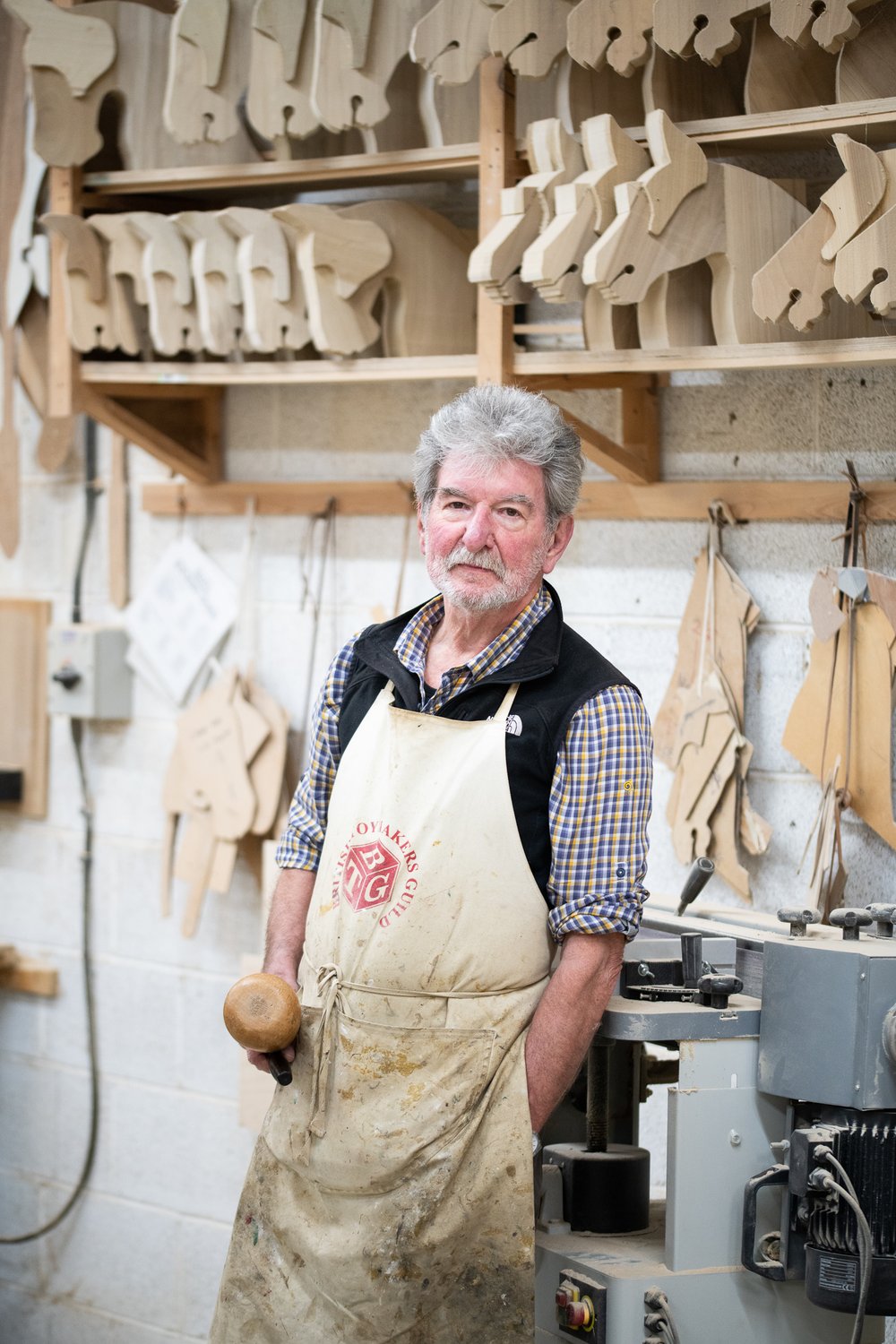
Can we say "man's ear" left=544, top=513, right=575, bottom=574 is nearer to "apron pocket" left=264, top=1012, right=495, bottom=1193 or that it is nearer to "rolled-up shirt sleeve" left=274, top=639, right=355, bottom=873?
"rolled-up shirt sleeve" left=274, top=639, right=355, bottom=873

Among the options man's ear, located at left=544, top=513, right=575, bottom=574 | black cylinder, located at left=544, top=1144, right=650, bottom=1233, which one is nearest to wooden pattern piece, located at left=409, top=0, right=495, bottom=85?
man's ear, located at left=544, top=513, right=575, bottom=574

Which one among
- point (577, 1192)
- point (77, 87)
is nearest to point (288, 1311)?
point (577, 1192)

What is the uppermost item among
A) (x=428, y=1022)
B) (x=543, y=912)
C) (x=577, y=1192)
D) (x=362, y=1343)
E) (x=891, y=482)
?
(x=891, y=482)

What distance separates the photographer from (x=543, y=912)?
1.69 metres

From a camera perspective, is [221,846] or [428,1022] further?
[221,846]

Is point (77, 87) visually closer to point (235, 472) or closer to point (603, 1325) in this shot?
point (235, 472)

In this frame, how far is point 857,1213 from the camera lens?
1523 mm

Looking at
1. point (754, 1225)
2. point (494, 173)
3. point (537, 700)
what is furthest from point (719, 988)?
point (494, 173)

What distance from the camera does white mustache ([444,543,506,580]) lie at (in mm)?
1730

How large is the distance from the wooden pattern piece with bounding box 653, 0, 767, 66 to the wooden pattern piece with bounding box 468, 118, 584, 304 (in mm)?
181

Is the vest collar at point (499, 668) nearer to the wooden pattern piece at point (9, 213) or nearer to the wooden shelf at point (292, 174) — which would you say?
the wooden shelf at point (292, 174)

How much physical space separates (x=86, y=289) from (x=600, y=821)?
53.3 inches

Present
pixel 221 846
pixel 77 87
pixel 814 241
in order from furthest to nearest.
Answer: pixel 221 846 < pixel 77 87 < pixel 814 241

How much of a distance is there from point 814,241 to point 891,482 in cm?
44
